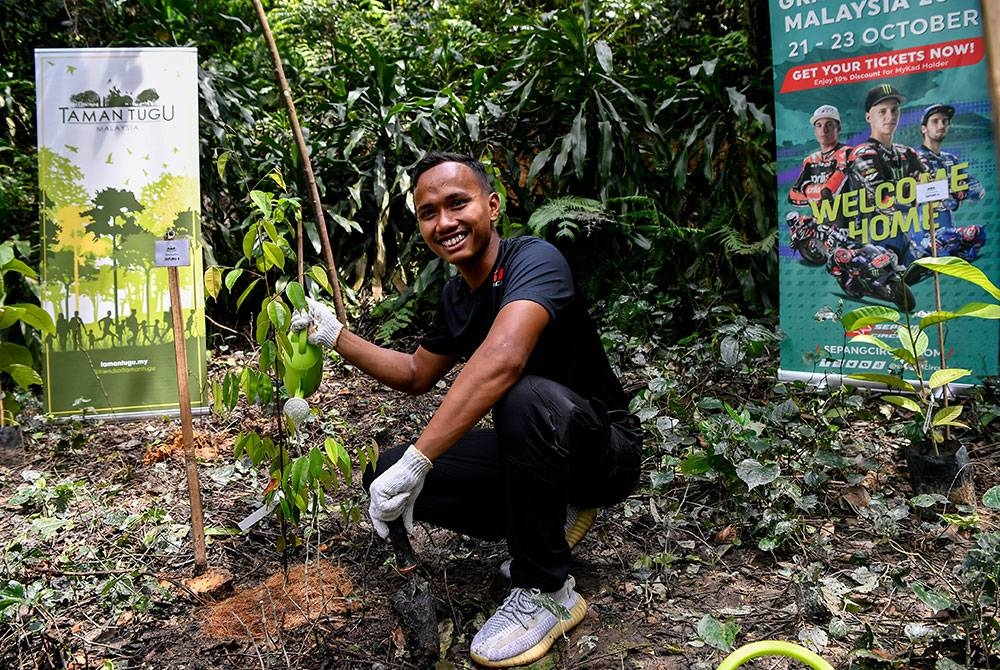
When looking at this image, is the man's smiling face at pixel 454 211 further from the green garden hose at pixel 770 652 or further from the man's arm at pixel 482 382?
the green garden hose at pixel 770 652

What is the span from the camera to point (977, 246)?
8.83 ft

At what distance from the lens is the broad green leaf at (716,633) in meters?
1.49

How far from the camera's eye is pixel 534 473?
170 centimetres

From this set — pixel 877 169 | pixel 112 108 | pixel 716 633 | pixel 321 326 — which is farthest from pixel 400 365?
pixel 112 108

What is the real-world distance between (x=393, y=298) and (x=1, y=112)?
2.33 metres

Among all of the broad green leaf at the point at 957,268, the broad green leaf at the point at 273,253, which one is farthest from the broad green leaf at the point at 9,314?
the broad green leaf at the point at 957,268

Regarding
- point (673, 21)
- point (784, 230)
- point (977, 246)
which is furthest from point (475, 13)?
point (977, 246)

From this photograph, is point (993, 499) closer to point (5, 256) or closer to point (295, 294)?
point (295, 294)

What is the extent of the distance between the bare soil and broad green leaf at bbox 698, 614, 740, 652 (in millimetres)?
150

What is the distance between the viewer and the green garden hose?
962 mm

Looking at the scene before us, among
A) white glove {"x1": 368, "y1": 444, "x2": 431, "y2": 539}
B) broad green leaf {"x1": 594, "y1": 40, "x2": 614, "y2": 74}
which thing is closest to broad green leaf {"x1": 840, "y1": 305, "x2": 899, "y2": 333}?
white glove {"x1": 368, "y1": 444, "x2": 431, "y2": 539}

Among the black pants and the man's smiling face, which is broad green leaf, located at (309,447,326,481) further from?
the man's smiling face

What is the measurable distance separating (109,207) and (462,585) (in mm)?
2352

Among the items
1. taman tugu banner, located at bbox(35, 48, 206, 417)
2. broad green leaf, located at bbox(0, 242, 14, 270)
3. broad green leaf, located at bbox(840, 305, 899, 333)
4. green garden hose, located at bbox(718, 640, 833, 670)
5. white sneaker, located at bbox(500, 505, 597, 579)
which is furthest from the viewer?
taman tugu banner, located at bbox(35, 48, 206, 417)
